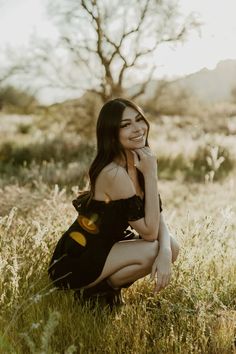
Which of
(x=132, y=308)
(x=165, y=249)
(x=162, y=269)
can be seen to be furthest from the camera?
(x=132, y=308)

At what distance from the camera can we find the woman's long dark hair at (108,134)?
3580 millimetres

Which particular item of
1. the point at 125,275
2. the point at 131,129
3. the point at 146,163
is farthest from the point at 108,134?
the point at 125,275

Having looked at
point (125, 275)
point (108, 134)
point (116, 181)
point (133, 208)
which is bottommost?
point (125, 275)

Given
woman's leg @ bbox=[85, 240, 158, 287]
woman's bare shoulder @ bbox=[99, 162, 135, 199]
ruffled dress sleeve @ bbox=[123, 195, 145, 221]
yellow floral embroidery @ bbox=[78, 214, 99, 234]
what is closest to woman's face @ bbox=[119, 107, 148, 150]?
woman's bare shoulder @ bbox=[99, 162, 135, 199]

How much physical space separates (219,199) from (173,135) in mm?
10608

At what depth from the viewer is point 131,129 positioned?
11.8 ft

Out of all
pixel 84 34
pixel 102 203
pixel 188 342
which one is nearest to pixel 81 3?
pixel 84 34

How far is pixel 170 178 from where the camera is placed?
12.0m

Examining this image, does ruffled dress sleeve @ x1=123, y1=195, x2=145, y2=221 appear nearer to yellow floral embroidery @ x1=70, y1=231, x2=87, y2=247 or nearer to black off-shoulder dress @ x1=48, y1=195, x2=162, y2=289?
black off-shoulder dress @ x1=48, y1=195, x2=162, y2=289

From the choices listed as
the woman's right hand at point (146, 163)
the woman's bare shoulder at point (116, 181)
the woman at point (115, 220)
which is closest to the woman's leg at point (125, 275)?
the woman at point (115, 220)

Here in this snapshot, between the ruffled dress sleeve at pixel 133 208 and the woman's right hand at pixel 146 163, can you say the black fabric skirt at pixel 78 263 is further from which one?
the woman's right hand at pixel 146 163

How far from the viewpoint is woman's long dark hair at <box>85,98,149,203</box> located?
3.58 metres

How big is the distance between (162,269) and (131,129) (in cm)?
86

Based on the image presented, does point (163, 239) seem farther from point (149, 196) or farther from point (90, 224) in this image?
point (90, 224)
